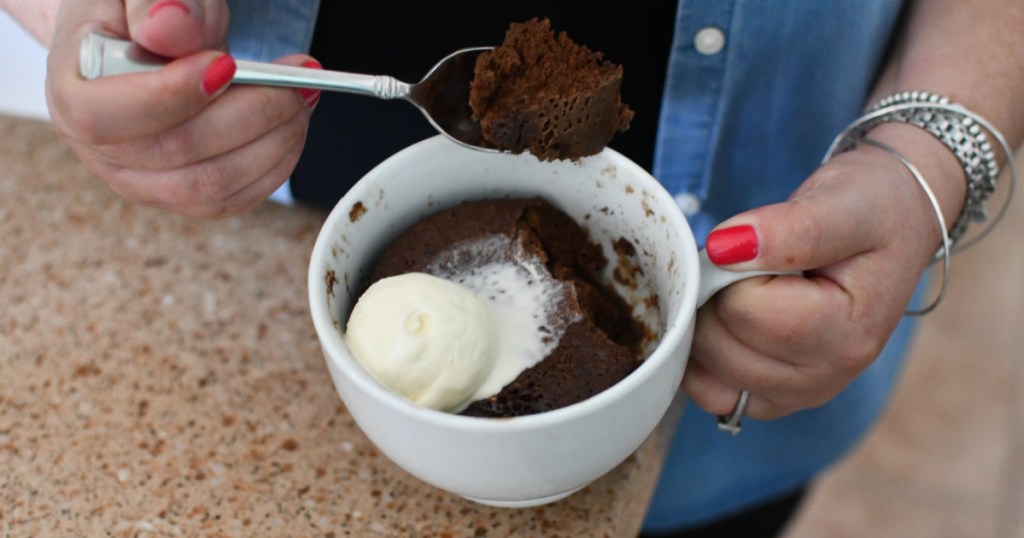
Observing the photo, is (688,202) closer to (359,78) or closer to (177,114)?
(359,78)

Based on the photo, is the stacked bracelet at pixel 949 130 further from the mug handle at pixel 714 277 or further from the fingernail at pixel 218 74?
the fingernail at pixel 218 74

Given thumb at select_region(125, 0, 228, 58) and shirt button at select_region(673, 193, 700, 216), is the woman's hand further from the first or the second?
thumb at select_region(125, 0, 228, 58)

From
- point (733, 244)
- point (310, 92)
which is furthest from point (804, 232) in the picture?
point (310, 92)

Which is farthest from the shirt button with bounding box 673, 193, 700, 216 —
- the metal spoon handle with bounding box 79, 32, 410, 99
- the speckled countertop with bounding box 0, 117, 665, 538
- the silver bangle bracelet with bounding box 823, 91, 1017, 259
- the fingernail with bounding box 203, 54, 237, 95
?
the fingernail with bounding box 203, 54, 237, 95

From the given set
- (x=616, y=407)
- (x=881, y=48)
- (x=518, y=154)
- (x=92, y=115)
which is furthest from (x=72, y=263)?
(x=881, y=48)

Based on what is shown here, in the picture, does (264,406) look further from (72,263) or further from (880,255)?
(880,255)

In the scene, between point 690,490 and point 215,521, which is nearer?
point 215,521
